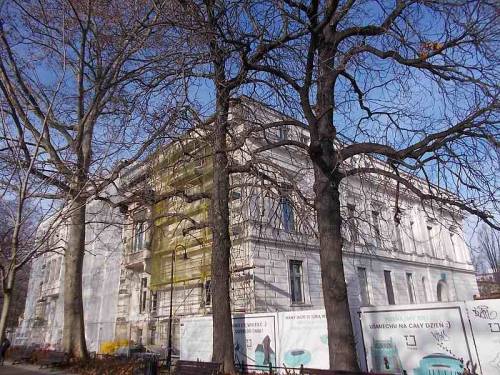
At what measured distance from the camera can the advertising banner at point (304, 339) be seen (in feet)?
30.7

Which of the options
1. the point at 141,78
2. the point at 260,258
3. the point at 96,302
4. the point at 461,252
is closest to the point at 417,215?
the point at 461,252

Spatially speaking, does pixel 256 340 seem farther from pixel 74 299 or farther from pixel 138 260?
pixel 138 260

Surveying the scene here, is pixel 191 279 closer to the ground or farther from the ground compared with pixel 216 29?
closer to the ground

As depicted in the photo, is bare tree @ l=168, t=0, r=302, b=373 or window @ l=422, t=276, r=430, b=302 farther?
window @ l=422, t=276, r=430, b=302

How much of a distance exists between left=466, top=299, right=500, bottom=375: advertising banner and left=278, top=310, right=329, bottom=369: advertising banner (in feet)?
10.6

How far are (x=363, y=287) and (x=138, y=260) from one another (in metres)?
13.6

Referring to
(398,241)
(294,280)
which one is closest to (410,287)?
(398,241)

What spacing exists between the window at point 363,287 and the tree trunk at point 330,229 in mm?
17085

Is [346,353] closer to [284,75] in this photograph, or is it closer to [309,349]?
[309,349]

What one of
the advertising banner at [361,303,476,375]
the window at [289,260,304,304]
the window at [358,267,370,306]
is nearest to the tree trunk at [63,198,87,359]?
the window at [289,260,304,304]

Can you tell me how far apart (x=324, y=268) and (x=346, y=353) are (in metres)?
1.50

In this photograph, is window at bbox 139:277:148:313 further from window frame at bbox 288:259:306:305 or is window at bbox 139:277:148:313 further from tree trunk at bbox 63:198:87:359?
window frame at bbox 288:259:306:305

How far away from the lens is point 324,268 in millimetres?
7371

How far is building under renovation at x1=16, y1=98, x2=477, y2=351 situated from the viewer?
1073cm
